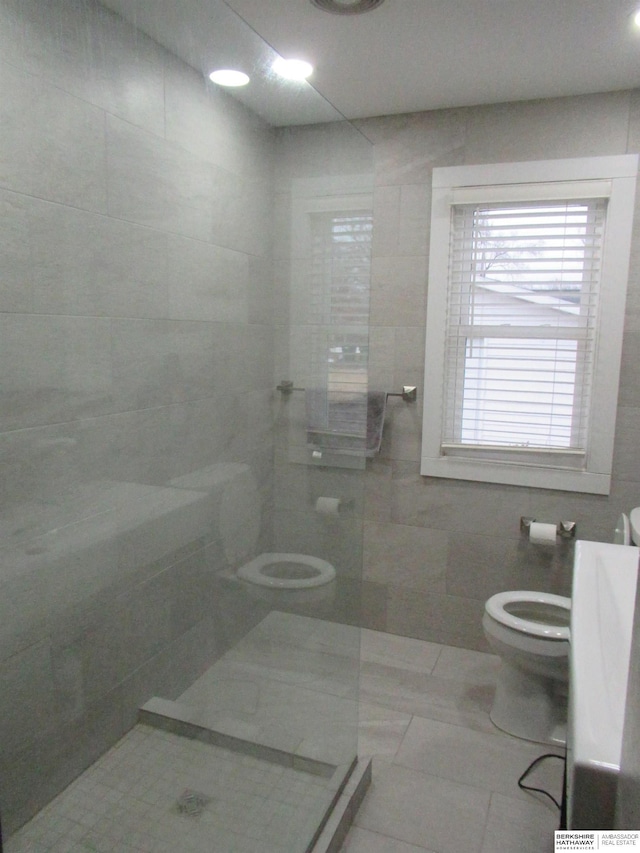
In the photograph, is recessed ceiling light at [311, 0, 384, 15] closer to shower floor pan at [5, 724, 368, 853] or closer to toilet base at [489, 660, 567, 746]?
shower floor pan at [5, 724, 368, 853]

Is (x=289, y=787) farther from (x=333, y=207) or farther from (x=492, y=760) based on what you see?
(x=333, y=207)

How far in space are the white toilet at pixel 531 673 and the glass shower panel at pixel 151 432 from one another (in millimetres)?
916

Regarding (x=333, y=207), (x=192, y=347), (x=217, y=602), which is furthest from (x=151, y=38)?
(x=217, y=602)

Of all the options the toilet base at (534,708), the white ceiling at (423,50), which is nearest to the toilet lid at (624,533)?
the toilet base at (534,708)

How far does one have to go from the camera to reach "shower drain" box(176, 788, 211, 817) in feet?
3.94

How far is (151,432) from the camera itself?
1.16 meters

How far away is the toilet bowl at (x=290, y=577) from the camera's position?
4.98ft

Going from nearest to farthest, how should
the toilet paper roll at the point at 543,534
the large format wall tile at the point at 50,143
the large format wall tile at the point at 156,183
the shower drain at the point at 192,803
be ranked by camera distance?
the large format wall tile at the point at 50,143 → the large format wall tile at the point at 156,183 → the shower drain at the point at 192,803 → the toilet paper roll at the point at 543,534

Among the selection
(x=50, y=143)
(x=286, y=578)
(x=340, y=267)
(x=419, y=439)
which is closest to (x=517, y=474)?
(x=419, y=439)

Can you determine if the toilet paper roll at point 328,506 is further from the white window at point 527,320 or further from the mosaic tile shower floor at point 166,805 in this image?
the white window at point 527,320

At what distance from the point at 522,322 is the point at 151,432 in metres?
1.96

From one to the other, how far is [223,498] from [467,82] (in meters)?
1.91

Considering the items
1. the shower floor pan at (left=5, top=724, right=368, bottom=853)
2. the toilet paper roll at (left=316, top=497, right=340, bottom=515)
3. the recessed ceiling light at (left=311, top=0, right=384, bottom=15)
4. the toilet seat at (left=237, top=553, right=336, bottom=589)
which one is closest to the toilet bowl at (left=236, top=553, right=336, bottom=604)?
the toilet seat at (left=237, top=553, right=336, bottom=589)

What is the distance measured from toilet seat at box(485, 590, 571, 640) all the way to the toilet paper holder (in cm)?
26
